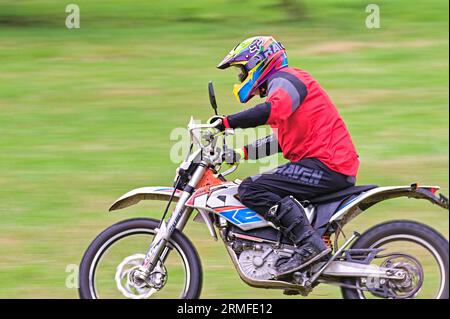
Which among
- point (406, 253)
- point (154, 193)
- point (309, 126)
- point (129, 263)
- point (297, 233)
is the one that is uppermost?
point (309, 126)

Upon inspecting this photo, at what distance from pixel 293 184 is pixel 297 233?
0.34 m

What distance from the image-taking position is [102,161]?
10.9 m

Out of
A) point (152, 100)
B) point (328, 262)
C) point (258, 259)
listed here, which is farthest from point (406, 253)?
point (152, 100)

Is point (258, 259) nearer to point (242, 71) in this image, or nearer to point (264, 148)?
point (264, 148)

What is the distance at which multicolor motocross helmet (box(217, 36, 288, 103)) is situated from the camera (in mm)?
6984

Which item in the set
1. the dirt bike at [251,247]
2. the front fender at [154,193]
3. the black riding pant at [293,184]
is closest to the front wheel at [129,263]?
the dirt bike at [251,247]

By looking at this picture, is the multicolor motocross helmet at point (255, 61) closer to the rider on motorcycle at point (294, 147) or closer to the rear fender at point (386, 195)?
the rider on motorcycle at point (294, 147)

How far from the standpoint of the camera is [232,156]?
7.14 metres

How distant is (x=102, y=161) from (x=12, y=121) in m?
1.81

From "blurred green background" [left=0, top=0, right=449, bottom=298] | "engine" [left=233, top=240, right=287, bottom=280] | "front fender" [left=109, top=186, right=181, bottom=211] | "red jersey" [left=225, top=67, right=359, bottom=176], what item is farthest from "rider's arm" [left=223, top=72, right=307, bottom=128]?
"blurred green background" [left=0, top=0, right=449, bottom=298]

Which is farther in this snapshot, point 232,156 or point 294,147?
point 232,156
